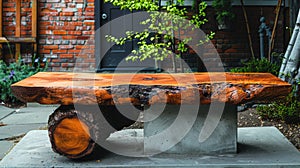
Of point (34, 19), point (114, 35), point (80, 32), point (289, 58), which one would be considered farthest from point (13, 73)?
point (289, 58)

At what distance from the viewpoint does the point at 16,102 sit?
248 inches

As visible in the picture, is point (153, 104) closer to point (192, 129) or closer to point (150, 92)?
point (150, 92)

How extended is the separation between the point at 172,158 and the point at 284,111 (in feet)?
5.86

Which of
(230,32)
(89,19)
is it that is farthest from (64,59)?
(230,32)

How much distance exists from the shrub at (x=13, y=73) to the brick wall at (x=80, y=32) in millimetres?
319

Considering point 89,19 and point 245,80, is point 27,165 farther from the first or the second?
point 89,19

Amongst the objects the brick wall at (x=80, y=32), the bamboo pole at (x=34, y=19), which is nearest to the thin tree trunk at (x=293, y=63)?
the brick wall at (x=80, y=32)

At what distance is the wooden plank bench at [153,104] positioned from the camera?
247 cm

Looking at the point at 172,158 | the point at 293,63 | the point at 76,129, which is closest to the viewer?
the point at 76,129

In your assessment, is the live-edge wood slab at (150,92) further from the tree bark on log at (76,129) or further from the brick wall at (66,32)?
the brick wall at (66,32)

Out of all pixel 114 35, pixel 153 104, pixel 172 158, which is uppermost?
pixel 114 35

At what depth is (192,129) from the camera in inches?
110

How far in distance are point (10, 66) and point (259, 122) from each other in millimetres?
3944

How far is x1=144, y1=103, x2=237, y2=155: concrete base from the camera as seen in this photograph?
277 centimetres
